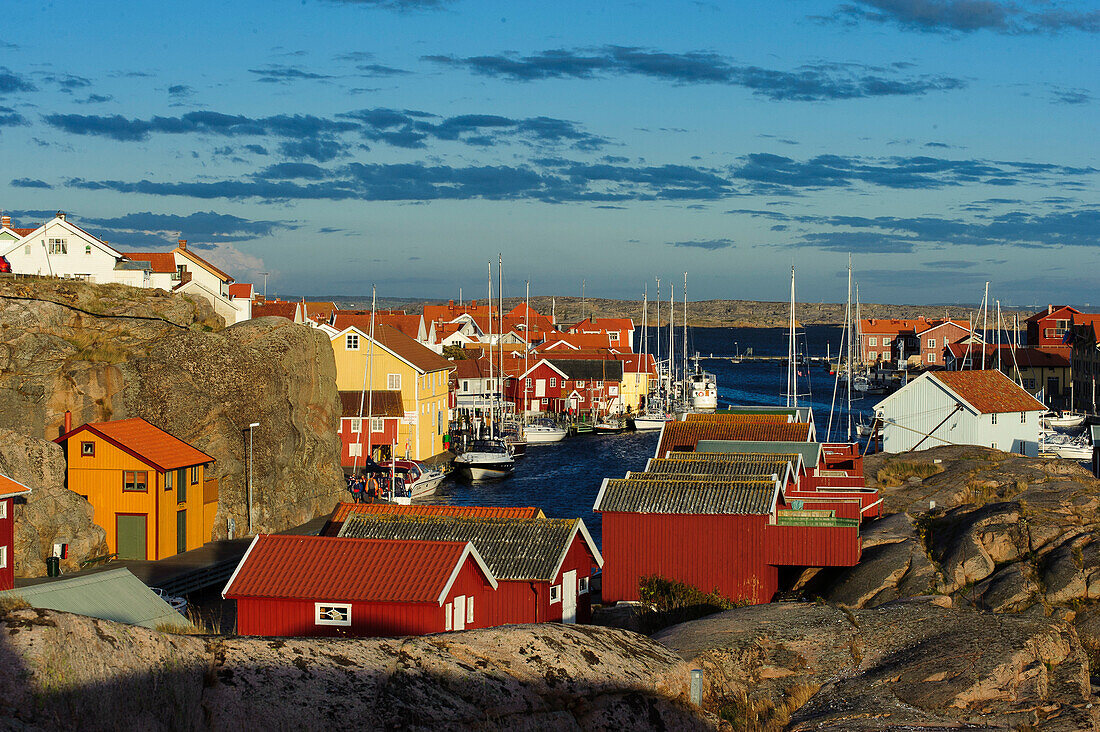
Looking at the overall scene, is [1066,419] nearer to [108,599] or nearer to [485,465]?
[485,465]

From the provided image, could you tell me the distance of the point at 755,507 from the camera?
88.0 ft

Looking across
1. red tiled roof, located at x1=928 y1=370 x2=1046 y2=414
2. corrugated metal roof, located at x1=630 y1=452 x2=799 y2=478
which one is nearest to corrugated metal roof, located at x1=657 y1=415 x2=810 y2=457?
corrugated metal roof, located at x1=630 y1=452 x2=799 y2=478

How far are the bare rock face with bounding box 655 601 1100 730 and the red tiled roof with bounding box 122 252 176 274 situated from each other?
52032 mm

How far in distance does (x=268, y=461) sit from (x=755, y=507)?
77.6 feet

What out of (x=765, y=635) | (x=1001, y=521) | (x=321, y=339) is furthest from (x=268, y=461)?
(x=765, y=635)

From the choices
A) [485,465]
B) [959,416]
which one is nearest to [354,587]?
[959,416]

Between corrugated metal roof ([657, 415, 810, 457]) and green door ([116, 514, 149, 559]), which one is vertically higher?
corrugated metal roof ([657, 415, 810, 457])

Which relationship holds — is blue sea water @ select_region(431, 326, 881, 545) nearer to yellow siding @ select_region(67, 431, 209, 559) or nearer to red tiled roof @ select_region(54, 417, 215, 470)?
red tiled roof @ select_region(54, 417, 215, 470)

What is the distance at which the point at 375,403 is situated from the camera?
64750 mm

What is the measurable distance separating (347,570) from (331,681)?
12.8 meters

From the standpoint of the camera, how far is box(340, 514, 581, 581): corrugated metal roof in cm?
2509

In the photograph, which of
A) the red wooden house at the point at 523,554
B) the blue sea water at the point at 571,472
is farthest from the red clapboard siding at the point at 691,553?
the blue sea water at the point at 571,472

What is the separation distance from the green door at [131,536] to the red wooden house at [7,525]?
525 centimetres

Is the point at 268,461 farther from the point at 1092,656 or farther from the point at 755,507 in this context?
the point at 1092,656
